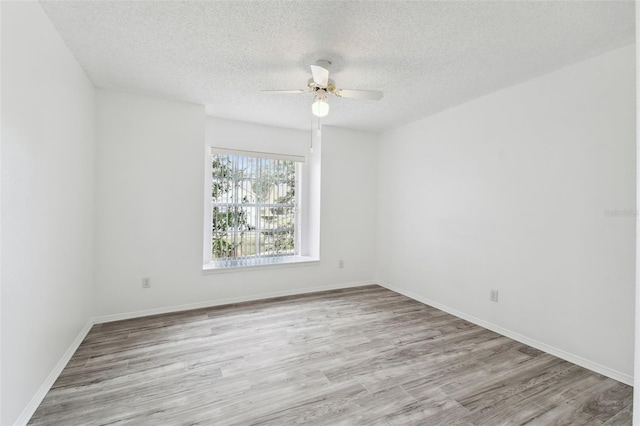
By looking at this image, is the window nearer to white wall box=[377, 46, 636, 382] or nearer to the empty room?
the empty room

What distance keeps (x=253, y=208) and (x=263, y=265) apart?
2.86 ft

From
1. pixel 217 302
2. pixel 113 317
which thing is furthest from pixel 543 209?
pixel 113 317

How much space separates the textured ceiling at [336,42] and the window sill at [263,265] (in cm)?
205

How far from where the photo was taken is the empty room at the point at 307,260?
5.52ft

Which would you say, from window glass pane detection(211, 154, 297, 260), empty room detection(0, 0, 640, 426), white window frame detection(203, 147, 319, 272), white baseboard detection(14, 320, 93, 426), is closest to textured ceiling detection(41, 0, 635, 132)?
empty room detection(0, 0, 640, 426)

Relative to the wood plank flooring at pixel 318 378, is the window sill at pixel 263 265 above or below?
above

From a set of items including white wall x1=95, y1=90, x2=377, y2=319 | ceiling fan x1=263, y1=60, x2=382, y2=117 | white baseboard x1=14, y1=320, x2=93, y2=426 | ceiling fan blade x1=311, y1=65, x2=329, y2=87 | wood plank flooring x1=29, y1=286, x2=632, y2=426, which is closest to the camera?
white baseboard x1=14, y1=320, x2=93, y2=426

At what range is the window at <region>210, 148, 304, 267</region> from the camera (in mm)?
3871

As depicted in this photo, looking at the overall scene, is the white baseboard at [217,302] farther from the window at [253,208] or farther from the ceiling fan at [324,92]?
the ceiling fan at [324,92]

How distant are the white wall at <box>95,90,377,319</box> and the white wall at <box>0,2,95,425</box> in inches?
19.0

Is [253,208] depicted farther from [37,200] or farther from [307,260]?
[37,200]

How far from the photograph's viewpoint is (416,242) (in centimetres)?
386

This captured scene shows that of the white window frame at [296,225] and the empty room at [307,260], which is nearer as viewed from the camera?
the empty room at [307,260]

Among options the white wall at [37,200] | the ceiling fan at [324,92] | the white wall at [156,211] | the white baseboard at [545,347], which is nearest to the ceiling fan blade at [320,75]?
the ceiling fan at [324,92]
